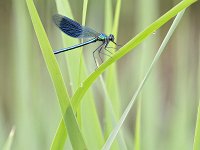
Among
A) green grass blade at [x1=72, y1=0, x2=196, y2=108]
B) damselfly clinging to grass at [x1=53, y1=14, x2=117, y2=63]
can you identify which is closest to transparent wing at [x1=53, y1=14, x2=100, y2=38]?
damselfly clinging to grass at [x1=53, y1=14, x2=117, y2=63]

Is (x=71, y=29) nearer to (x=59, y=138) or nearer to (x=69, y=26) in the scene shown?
(x=69, y=26)

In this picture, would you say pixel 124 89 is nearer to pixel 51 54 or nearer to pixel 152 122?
pixel 152 122

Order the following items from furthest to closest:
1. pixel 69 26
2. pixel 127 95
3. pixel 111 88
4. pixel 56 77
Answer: pixel 127 95 → pixel 111 88 → pixel 69 26 → pixel 56 77

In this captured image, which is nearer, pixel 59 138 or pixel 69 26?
pixel 59 138

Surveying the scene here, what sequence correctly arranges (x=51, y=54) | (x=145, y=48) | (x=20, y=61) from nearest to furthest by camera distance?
1. (x=51, y=54)
2. (x=145, y=48)
3. (x=20, y=61)

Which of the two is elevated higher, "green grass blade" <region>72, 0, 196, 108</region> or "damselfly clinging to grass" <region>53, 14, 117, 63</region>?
"green grass blade" <region>72, 0, 196, 108</region>

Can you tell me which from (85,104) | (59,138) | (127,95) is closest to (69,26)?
(85,104)

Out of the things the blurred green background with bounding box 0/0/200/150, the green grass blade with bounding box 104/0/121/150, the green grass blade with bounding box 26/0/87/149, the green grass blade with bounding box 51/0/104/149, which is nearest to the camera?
the green grass blade with bounding box 26/0/87/149

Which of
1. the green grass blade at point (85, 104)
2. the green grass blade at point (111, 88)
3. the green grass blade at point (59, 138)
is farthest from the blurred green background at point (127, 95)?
the green grass blade at point (59, 138)

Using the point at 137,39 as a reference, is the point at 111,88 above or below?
below

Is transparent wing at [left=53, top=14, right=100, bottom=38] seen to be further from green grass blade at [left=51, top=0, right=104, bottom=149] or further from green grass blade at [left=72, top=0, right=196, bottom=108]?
green grass blade at [left=72, top=0, right=196, bottom=108]

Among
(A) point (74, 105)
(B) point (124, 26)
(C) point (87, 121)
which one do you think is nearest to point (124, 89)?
(C) point (87, 121)
